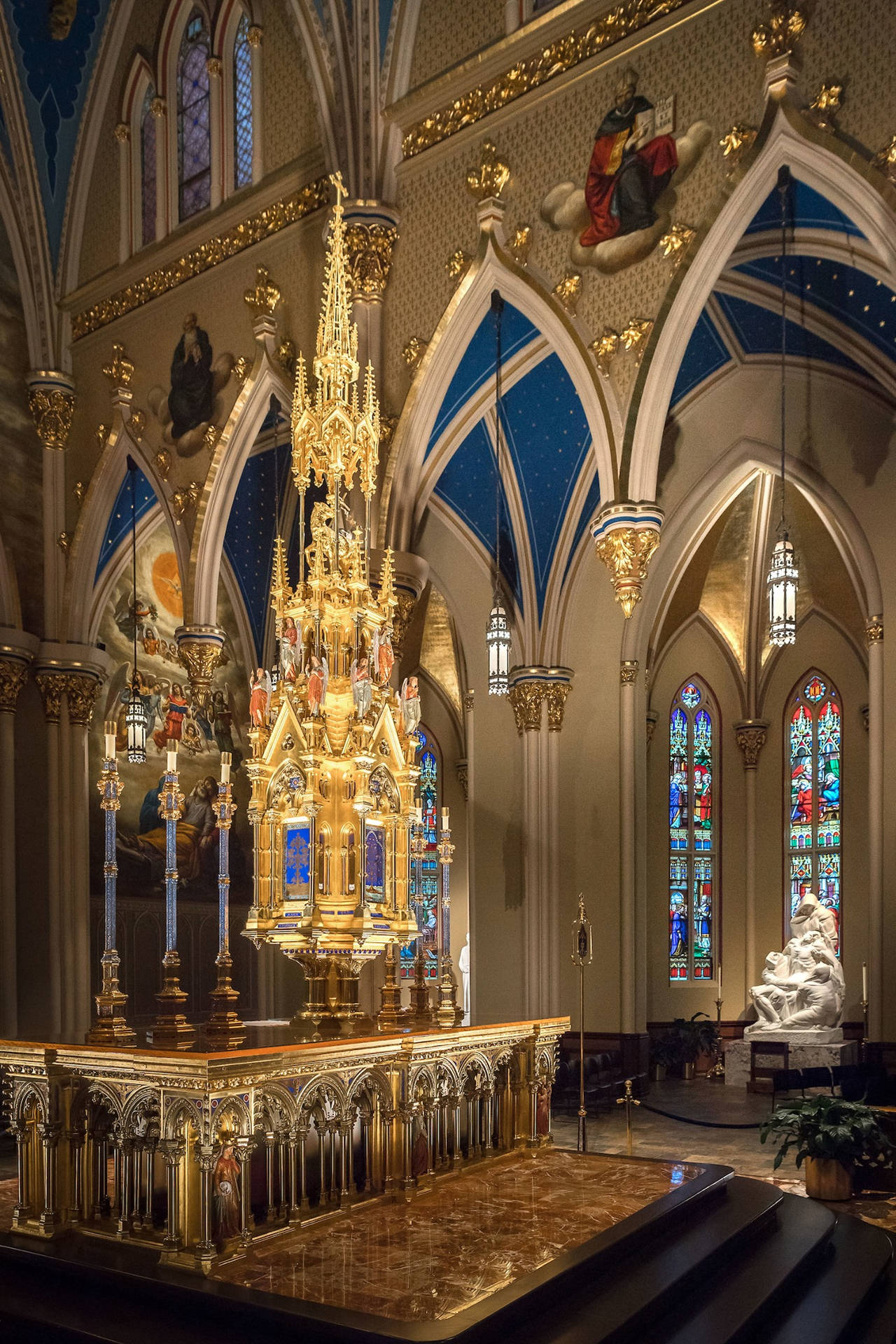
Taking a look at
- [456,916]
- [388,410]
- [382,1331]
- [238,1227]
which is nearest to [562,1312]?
[382,1331]

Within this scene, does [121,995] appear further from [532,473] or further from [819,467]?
[819,467]

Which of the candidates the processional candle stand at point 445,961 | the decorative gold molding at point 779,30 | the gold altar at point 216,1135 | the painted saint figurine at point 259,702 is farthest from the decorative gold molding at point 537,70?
the gold altar at point 216,1135

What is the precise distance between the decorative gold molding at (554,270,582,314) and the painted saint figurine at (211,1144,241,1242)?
719cm

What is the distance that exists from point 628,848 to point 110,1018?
9.54m

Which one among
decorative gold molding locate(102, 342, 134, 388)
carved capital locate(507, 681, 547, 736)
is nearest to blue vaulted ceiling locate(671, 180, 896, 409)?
carved capital locate(507, 681, 547, 736)

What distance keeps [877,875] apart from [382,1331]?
9.89 meters

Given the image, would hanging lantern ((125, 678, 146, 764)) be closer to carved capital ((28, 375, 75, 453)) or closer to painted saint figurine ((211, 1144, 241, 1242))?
carved capital ((28, 375, 75, 453))

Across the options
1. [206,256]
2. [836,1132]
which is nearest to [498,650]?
[836,1132]

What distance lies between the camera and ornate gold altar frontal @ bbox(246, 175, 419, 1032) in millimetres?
8797

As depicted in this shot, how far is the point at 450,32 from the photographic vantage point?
38.7ft

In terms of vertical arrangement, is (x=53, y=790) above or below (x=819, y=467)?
below

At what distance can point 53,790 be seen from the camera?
15586 millimetres

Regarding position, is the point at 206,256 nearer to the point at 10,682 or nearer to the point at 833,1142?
the point at 10,682

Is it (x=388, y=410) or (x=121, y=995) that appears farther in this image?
(x=388, y=410)
